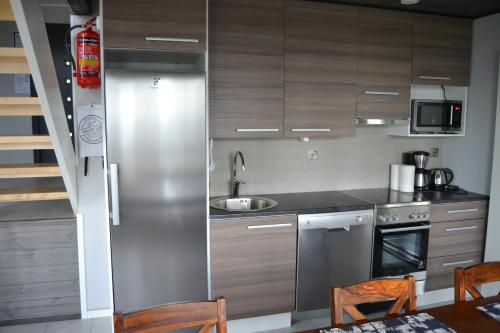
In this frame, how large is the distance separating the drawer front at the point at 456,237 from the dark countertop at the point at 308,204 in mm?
709

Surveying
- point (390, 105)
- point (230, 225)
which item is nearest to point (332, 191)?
point (390, 105)

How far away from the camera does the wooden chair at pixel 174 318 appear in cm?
126

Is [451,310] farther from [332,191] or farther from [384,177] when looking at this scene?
[384,177]

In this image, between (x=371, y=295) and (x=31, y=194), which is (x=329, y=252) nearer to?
(x=371, y=295)

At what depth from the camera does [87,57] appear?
263 centimetres

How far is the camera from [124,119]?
7.60 feet

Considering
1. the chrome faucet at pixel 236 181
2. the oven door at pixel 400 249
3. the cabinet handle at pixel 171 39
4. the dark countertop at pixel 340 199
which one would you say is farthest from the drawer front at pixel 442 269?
the cabinet handle at pixel 171 39

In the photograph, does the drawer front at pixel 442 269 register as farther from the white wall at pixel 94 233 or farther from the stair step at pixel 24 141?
the stair step at pixel 24 141

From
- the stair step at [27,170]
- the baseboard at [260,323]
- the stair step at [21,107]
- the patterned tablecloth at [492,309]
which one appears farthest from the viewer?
the baseboard at [260,323]

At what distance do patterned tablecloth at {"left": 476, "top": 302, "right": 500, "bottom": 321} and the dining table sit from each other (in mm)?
19

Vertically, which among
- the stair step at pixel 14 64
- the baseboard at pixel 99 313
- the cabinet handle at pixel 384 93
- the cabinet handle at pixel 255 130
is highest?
the stair step at pixel 14 64

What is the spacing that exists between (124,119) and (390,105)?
2119 millimetres

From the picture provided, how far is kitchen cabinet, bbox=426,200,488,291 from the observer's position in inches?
124

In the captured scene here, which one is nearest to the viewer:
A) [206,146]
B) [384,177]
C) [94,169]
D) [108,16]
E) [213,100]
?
[108,16]
